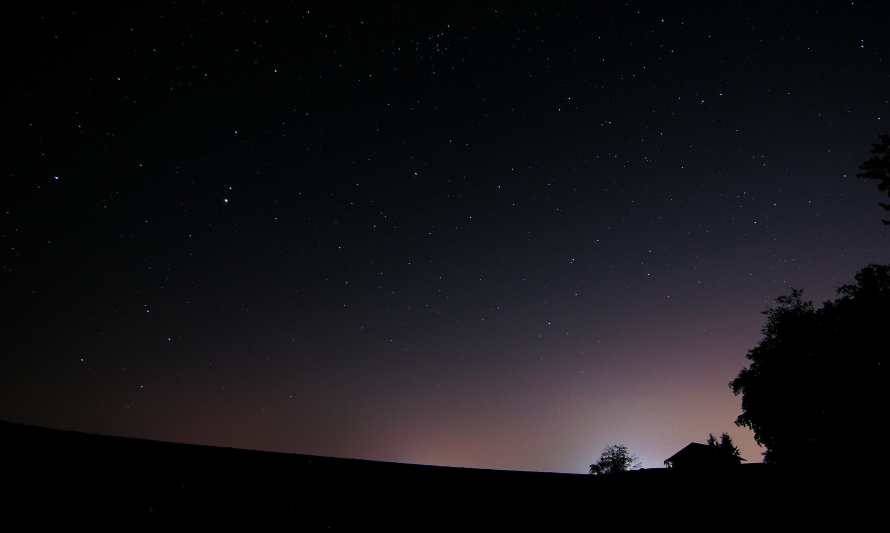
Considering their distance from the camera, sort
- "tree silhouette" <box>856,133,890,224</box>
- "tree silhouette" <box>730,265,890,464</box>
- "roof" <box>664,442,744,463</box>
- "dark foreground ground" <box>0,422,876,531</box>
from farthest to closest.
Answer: "roof" <box>664,442,744,463</box>, "tree silhouette" <box>730,265,890,464</box>, "tree silhouette" <box>856,133,890,224</box>, "dark foreground ground" <box>0,422,876,531</box>

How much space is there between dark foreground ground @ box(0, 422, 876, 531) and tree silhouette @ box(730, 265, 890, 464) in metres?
19.4

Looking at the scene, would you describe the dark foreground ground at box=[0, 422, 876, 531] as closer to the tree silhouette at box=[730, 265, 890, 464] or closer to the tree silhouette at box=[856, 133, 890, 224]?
the tree silhouette at box=[856, 133, 890, 224]

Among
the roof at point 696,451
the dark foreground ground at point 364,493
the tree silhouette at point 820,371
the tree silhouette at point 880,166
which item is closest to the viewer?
the dark foreground ground at point 364,493

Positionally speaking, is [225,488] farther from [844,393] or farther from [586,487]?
[844,393]

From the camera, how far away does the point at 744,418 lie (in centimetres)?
3016

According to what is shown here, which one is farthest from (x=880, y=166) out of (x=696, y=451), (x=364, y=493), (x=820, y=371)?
(x=696, y=451)

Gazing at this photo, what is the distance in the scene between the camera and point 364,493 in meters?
3.64

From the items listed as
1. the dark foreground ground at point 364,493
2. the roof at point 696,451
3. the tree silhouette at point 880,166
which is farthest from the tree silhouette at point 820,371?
the dark foreground ground at point 364,493

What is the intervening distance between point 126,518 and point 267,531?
90 centimetres

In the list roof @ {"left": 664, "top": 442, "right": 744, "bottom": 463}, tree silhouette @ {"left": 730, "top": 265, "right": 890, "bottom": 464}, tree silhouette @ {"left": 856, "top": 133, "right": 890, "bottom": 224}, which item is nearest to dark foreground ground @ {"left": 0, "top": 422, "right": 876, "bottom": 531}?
tree silhouette @ {"left": 856, "top": 133, "right": 890, "bottom": 224}

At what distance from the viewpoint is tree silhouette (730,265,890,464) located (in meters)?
22.0

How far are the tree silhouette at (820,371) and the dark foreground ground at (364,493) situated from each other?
63.5 ft

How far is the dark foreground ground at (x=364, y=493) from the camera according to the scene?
287 centimetres

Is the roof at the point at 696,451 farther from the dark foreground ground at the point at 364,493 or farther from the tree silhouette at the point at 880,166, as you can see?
the dark foreground ground at the point at 364,493
